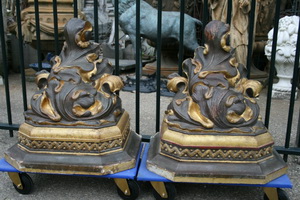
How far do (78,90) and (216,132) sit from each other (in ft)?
2.19

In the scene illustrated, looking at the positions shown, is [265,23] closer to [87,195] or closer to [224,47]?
[224,47]

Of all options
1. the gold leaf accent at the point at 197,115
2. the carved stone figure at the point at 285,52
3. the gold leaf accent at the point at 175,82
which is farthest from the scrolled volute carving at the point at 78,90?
the carved stone figure at the point at 285,52

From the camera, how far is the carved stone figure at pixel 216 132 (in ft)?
4.73

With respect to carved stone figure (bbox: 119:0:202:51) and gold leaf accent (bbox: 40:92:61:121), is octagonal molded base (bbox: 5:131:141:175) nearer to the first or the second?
gold leaf accent (bbox: 40:92:61:121)

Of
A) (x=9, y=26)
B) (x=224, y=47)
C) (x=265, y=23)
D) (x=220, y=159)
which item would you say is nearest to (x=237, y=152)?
(x=220, y=159)

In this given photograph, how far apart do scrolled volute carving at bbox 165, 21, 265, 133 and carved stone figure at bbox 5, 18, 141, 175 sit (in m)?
0.28

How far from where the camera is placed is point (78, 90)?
61.6 inches

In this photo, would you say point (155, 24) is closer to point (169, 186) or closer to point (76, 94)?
point (76, 94)

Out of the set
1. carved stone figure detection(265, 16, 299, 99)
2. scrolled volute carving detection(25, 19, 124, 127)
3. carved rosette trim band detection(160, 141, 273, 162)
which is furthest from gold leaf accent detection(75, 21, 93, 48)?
carved stone figure detection(265, 16, 299, 99)

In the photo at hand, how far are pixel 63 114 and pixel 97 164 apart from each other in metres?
0.29

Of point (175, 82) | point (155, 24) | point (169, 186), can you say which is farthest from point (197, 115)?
point (155, 24)

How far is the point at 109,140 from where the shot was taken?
153 cm

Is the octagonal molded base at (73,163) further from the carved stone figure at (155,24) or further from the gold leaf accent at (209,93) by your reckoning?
the carved stone figure at (155,24)

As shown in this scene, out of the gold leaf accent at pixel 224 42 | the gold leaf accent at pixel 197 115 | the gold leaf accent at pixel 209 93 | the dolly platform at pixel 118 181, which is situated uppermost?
the gold leaf accent at pixel 224 42
